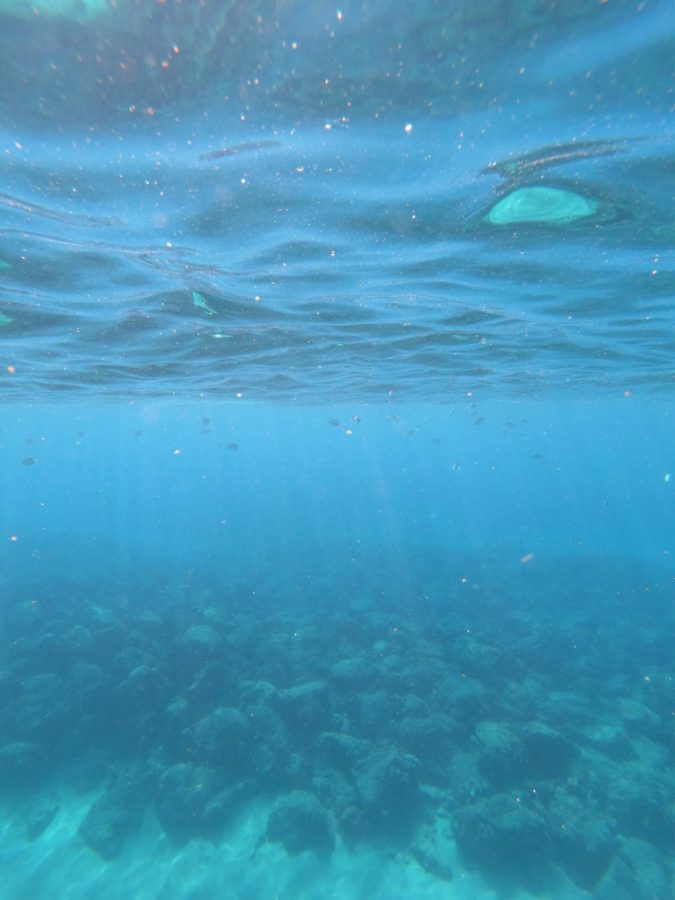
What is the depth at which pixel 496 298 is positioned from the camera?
12.7 meters

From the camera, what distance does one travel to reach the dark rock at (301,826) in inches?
355

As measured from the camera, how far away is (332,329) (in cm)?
1573

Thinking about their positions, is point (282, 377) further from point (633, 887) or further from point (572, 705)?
point (633, 887)

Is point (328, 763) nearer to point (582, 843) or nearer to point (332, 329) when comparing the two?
point (582, 843)

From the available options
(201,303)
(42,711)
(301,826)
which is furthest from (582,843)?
(201,303)

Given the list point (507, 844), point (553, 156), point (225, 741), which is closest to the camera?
point (553, 156)

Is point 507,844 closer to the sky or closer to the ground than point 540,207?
closer to the ground

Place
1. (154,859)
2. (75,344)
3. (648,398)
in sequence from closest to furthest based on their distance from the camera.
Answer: (154,859)
(75,344)
(648,398)

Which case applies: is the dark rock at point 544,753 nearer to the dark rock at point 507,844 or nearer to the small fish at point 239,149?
the dark rock at point 507,844

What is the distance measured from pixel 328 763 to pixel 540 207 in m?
12.4

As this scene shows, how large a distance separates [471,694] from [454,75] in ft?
44.2

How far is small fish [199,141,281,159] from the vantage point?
6.26 meters

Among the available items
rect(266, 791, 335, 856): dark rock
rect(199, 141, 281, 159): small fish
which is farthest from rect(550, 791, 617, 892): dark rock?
rect(199, 141, 281, 159): small fish

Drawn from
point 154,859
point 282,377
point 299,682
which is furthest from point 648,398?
point 154,859
